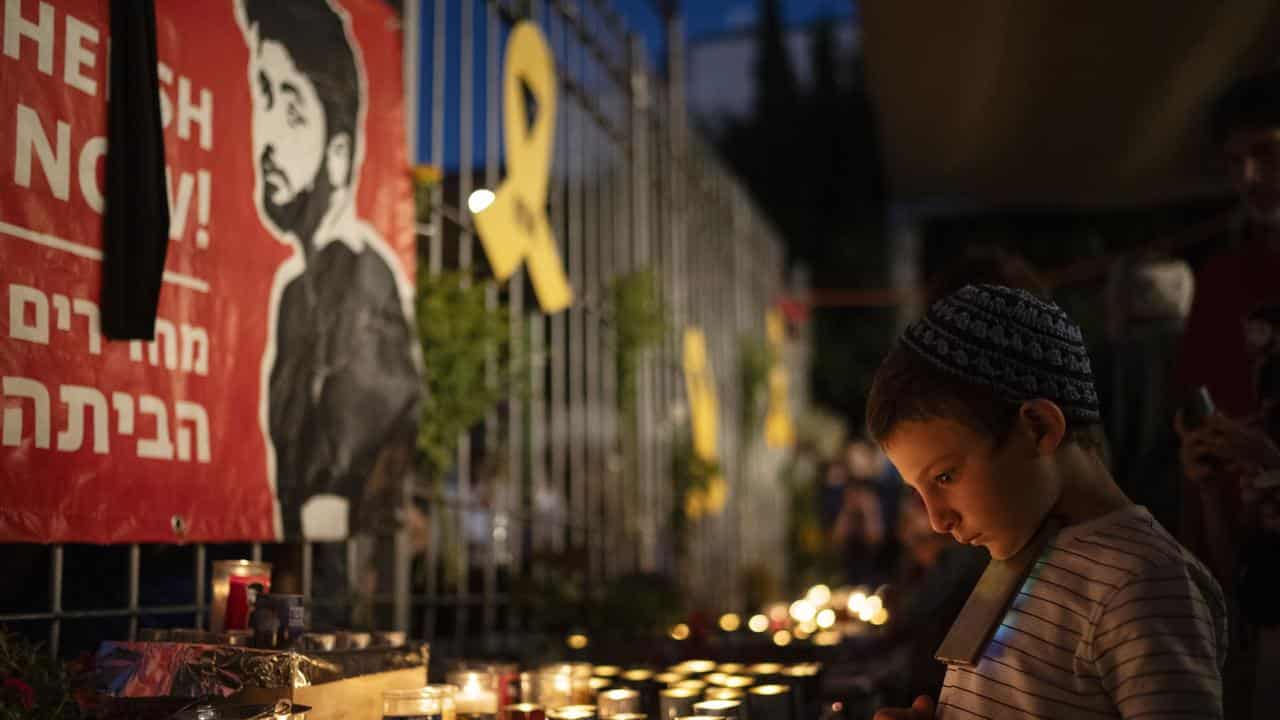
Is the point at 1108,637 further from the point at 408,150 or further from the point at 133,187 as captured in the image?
the point at 408,150

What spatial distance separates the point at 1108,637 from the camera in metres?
1.35

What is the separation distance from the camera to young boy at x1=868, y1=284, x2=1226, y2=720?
1373 millimetres

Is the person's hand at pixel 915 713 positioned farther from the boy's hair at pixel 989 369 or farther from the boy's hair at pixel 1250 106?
the boy's hair at pixel 1250 106

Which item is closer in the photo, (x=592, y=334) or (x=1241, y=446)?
(x=1241, y=446)

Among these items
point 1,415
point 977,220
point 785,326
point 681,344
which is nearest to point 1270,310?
point 1,415

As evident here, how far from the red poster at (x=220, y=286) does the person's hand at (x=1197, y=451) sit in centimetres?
197

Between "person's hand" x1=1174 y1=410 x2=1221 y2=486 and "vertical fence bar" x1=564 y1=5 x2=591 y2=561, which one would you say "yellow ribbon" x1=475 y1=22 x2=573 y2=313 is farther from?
"person's hand" x1=1174 y1=410 x2=1221 y2=486

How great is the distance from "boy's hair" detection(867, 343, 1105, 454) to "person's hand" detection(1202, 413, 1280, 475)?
887 millimetres

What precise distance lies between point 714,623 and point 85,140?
2760mm

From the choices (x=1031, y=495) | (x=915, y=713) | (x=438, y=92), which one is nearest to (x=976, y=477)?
(x=1031, y=495)

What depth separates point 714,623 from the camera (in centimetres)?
438

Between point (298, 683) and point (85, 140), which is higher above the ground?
point (85, 140)

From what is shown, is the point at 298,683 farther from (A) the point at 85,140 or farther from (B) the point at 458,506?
(B) the point at 458,506

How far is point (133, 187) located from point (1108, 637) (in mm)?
1958
